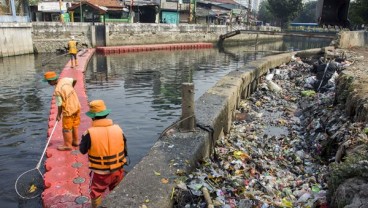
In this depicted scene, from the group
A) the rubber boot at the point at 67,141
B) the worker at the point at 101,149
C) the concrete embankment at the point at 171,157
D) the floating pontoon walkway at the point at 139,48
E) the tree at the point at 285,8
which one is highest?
the tree at the point at 285,8

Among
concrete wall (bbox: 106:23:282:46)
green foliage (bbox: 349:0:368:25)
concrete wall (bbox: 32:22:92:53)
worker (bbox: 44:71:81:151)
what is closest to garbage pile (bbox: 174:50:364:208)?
worker (bbox: 44:71:81:151)

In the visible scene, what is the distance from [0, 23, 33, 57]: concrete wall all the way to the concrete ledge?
64.6 ft

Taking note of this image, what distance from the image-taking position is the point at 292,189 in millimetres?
5258

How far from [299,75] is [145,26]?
2238 centimetres

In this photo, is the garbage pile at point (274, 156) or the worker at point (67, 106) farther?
the worker at point (67, 106)

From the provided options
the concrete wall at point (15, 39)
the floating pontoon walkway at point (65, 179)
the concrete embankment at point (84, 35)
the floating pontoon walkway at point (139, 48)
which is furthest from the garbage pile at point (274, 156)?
the concrete embankment at point (84, 35)

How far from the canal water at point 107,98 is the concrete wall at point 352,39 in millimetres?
7715

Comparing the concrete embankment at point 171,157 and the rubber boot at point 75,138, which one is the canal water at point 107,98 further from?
the concrete embankment at point 171,157

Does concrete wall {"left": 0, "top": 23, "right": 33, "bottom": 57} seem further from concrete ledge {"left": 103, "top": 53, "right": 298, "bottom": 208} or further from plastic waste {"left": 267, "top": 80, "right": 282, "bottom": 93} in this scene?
concrete ledge {"left": 103, "top": 53, "right": 298, "bottom": 208}

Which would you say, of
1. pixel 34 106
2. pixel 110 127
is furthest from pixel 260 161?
pixel 34 106

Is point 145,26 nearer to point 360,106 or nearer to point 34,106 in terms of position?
point 34,106

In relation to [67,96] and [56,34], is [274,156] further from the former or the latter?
[56,34]

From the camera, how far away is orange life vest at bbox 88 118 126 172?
13.3 ft

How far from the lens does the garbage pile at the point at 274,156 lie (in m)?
4.50
